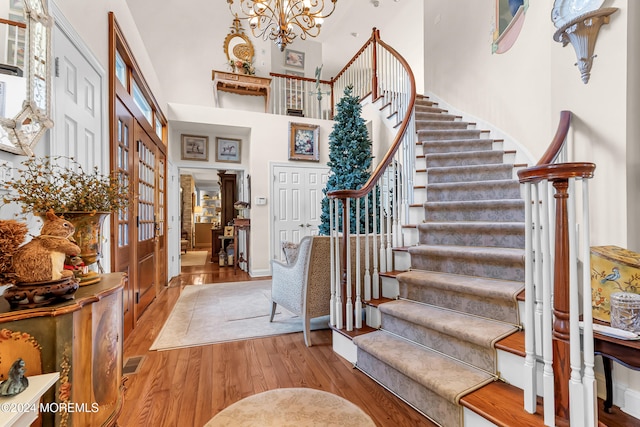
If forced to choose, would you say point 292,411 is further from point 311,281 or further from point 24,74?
point 24,74

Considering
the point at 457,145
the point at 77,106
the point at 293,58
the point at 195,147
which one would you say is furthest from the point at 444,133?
the point at 293,58

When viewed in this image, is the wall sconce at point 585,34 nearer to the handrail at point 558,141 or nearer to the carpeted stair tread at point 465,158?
the handrail at point 558,141

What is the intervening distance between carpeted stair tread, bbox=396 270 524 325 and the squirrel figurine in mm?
2005

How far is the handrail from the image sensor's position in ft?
5.29

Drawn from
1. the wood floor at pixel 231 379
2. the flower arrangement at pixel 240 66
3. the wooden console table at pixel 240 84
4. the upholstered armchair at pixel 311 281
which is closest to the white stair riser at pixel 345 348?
the wood floor at pixel 231 379

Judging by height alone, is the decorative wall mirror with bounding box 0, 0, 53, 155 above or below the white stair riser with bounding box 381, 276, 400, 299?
above

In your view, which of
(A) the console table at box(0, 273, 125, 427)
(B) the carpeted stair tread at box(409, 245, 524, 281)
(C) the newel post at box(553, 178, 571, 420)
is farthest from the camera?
(B) the carpeted stair tread at box(409, 245, 524, 281)

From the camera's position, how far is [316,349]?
2.35 meters

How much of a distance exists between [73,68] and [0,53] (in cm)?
81

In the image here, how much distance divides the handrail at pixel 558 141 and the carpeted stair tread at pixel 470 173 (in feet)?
4.04

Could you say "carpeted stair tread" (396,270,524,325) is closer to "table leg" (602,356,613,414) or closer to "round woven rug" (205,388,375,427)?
"table leg" (602,356,613,414)

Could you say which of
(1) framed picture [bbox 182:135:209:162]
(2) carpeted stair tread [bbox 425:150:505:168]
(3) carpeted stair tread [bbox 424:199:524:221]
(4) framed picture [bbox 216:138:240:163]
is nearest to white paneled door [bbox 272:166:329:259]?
(4) framed picture [bbox 216:138:240:163]

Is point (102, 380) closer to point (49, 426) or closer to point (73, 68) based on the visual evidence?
point (49, 426)

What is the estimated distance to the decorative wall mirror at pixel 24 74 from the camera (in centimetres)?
106
